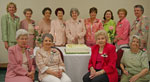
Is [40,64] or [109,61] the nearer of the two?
[40,64]

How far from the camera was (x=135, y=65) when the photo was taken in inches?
120

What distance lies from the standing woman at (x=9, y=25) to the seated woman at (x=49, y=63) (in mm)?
1524

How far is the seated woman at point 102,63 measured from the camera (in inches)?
121

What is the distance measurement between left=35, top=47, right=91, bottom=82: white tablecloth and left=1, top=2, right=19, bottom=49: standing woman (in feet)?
4.99

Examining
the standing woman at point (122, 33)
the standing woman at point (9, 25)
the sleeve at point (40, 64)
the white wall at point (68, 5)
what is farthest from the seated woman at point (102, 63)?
the white wall at point (68, 5)

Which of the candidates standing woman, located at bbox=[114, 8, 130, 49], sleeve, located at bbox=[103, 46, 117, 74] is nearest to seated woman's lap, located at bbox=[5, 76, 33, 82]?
sleeve, located at bbox=[103, 46, 117, 74]

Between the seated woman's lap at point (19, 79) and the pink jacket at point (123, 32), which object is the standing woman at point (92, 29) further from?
the seated woman's lap at point (19, 79)

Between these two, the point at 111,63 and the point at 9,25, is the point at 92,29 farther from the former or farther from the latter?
the point at 9,25

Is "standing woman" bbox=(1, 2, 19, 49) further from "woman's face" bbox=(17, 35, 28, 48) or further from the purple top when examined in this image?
the purple top

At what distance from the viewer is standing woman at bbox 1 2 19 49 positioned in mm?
4199

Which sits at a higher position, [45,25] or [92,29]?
[45,25]

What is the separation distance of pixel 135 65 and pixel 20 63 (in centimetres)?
180

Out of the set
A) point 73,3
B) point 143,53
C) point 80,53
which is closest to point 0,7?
point 73,3

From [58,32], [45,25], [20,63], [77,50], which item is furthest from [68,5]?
[20,63]
